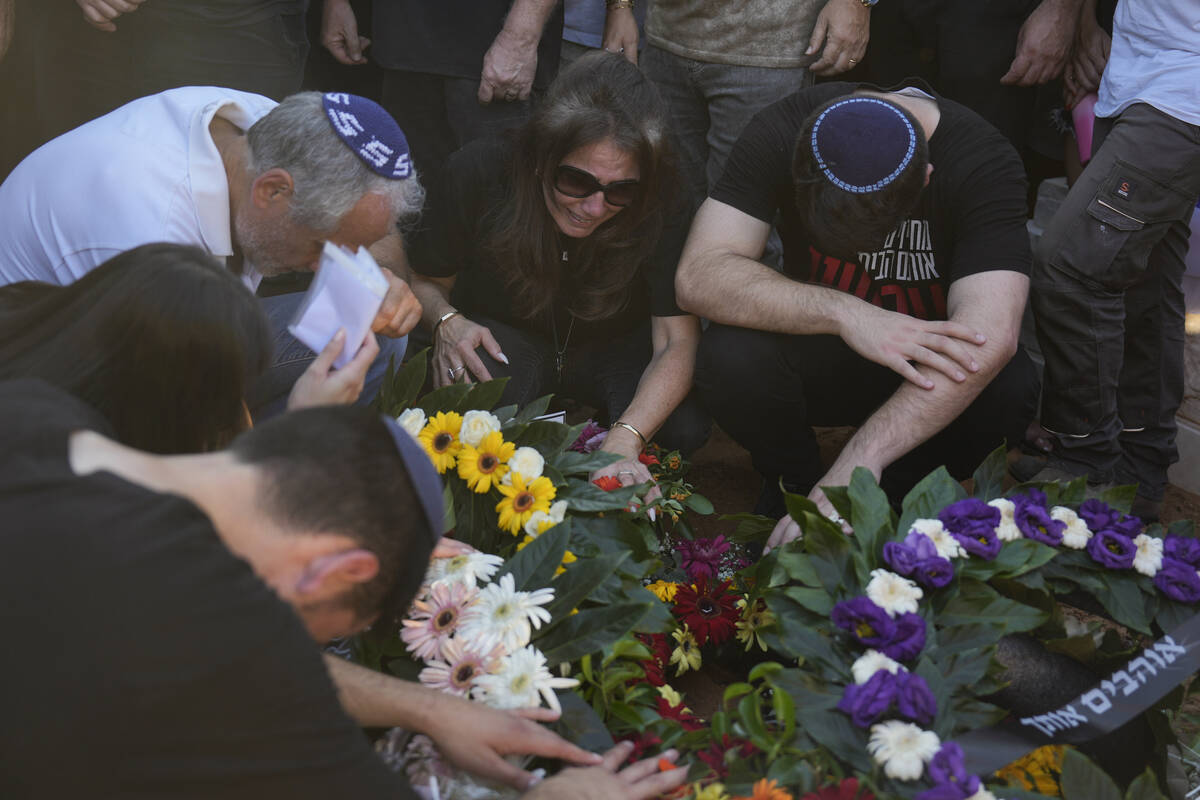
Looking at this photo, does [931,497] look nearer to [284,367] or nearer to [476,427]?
[476,427]

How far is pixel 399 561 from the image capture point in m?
1.43

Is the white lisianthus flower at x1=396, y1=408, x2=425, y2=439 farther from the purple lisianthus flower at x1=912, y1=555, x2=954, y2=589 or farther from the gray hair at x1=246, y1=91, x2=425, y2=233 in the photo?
the purple lisianthus flower at x1=912, y1=555, x2=954, y2=589

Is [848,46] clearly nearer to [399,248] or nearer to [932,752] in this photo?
[399,248]

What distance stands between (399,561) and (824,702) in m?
0.83

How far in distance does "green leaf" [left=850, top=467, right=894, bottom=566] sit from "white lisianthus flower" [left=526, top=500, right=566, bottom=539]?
626 mm

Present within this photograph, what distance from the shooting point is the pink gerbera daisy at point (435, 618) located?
1.98 meters

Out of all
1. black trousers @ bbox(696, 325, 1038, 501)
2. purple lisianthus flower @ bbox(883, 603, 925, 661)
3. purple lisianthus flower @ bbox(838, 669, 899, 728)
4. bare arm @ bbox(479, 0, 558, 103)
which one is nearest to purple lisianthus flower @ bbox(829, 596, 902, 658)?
purple lisianthus flower @ bbox(883, 603, 925, 661)

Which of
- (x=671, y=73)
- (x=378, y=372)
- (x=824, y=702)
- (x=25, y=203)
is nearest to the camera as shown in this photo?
(x=824, y=702)

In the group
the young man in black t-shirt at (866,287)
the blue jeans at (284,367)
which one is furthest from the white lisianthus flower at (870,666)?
the blue jeans at (284,367)

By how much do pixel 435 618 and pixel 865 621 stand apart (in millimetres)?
803

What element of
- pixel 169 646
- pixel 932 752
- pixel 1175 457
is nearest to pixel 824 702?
pixel 932 752

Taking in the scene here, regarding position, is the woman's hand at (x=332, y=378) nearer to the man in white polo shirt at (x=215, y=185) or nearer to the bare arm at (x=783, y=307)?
the man in white polo shirt at (x=215, y=185)

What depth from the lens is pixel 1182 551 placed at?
2.24 meters

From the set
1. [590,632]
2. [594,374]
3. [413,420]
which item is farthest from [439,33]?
[590,632]
